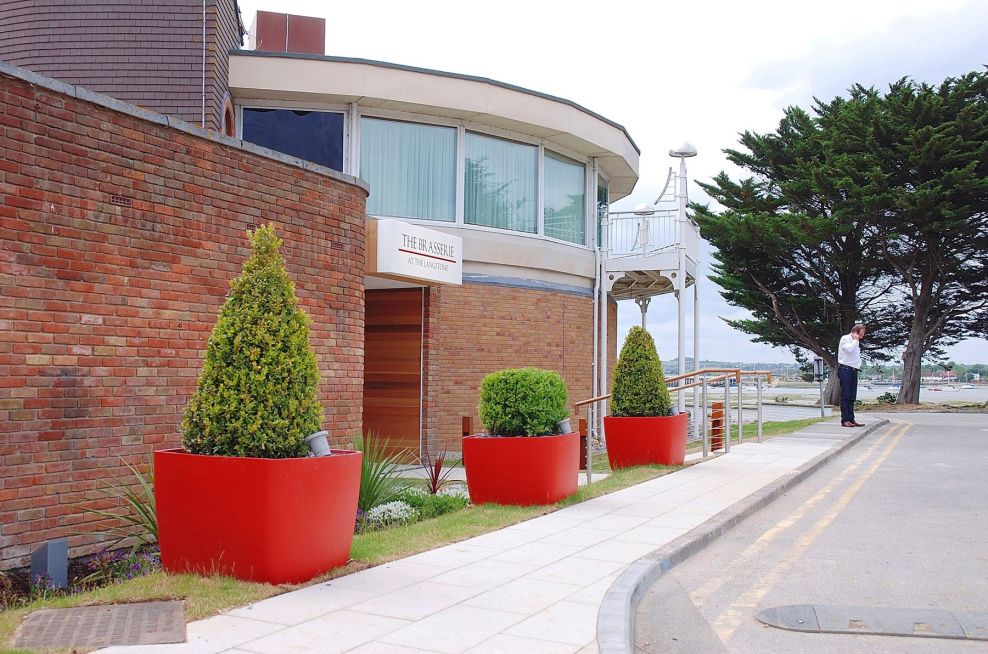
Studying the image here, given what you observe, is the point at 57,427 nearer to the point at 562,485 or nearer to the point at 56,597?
the point at 56,597

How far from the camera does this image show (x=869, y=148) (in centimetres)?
3453

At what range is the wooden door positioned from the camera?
15.5 m

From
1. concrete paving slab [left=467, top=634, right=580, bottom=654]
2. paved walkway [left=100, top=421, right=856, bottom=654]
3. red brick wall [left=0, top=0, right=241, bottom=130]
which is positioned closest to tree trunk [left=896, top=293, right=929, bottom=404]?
paved walkway [left=100, top=421, right=856, bottom=654]

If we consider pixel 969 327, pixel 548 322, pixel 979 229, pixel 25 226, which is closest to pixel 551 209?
pixel 548 322

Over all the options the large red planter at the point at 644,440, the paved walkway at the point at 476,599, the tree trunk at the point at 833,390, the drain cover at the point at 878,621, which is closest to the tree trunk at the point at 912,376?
the tree trunk at the point at 833,390

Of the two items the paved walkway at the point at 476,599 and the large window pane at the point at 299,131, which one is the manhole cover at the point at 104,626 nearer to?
the paved walkway at the point at 476,599

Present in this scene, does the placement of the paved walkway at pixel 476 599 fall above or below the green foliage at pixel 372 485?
below

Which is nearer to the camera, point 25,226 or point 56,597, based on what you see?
point 56,597

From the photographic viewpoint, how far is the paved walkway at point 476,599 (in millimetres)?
4898

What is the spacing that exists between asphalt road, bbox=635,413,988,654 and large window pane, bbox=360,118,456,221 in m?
Answer: 7.77

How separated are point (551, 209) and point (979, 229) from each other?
72.8 ft

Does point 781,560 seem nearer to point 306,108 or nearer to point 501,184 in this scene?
point 501,184

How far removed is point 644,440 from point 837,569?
19.0ft

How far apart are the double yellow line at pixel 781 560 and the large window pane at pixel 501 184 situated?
726cm
